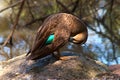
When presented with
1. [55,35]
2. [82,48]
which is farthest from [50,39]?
[82,48]

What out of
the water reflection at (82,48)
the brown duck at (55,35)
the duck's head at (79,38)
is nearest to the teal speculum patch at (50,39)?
the brown duck at (55,35)

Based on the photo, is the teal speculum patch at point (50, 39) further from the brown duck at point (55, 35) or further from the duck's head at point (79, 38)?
the duck's head at point (79, 38)

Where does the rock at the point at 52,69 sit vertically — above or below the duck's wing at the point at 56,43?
below

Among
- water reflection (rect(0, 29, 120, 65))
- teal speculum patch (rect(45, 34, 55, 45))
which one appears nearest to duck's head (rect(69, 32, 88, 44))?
teal speculum patch (rect(45, 34, 55, 45))

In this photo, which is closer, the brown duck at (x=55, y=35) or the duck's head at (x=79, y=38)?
the brown duck at (x=55, y=35)

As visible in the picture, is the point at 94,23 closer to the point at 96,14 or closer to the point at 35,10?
the point at 96,14

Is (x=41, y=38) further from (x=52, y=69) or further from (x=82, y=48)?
(x=82, y=48)
